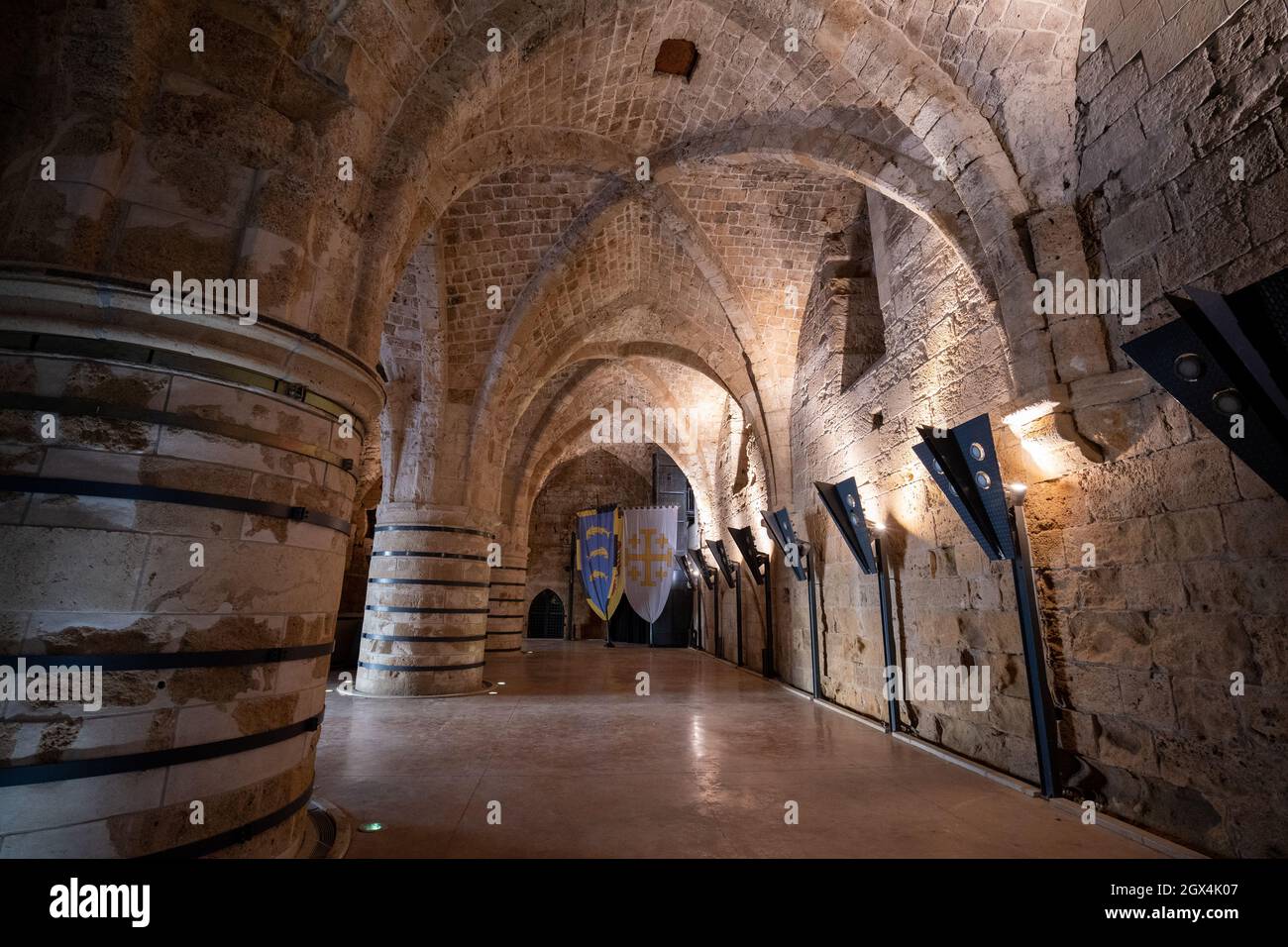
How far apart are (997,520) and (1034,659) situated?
2.70 ft

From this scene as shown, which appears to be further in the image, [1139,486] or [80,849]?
[1139,486]

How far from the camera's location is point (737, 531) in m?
9.05

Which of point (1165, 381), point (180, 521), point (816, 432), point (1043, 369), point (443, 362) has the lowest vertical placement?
point (180, 521)

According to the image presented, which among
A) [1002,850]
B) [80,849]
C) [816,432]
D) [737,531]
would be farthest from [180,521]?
[737,531]

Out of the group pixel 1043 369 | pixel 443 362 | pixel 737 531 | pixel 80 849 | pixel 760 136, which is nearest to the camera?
pixel 80 849

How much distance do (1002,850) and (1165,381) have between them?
2.07 m

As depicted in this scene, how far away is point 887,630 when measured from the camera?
479cm

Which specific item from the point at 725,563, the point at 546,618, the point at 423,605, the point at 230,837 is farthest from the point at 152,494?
the point at 546,618

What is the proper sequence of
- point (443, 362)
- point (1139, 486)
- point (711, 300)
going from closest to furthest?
point (1139, 486), point (443, 362), point (711, 300)

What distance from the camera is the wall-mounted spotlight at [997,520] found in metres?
3.03

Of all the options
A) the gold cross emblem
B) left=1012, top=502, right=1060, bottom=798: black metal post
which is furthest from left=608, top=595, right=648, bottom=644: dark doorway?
left=1012, top=502, right=1060, bottom=798: black metal post

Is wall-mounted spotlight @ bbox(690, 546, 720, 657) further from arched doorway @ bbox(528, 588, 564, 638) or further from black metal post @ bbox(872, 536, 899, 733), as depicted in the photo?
black metal post @ bbox(872, 536, 899, 733)

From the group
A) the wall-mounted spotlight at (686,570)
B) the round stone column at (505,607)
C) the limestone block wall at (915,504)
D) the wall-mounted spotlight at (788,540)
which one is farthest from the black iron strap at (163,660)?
the wall-mounted spotlight at (686,570)
